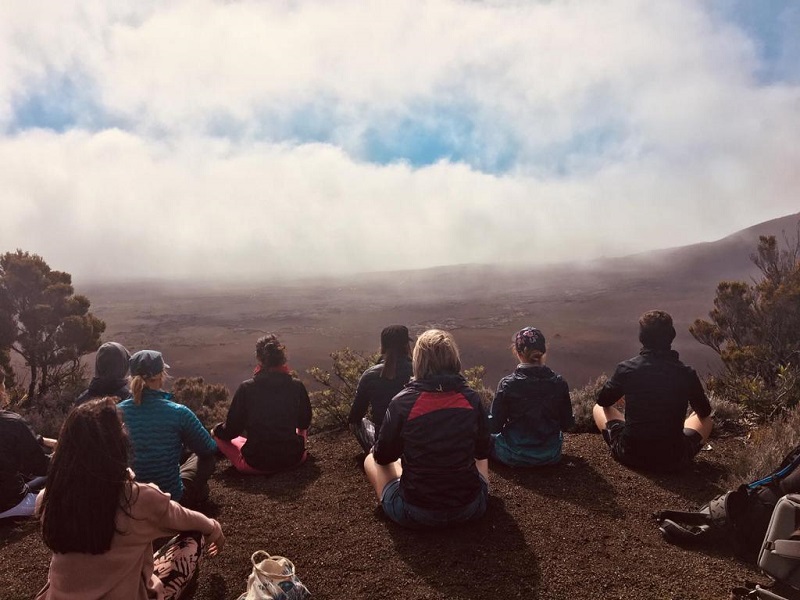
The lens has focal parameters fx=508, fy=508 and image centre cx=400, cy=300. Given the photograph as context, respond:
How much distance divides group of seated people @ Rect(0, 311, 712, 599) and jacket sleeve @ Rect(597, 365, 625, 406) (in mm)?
13

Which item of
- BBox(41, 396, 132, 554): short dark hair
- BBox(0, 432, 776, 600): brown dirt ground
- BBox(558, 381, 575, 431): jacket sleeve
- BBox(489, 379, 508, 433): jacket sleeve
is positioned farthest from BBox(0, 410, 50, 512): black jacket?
BBox(558, 381, 575, 431): jacket sleeve

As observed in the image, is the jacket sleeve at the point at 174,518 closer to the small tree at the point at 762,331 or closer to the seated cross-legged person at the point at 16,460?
the seated cross-legged person at the point at 16,460

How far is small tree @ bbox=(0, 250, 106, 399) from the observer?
414 inches

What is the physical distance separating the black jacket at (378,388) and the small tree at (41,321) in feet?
28.4

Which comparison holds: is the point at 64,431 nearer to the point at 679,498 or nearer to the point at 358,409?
the point at 358,409

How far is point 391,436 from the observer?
3.49 m

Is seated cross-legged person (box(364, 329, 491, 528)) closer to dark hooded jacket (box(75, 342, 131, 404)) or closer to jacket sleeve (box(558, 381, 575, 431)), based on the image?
jacket sleeve (box(558, 381, 575, 431))

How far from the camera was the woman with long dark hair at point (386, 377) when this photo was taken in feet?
16.0

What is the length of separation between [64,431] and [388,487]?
2.31 m

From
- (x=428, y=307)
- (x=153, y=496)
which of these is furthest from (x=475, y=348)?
(x=153, y=496)

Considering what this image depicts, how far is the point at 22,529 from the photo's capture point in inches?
159

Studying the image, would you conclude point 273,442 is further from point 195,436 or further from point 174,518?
point 174,518

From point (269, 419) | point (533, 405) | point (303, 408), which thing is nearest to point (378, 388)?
point (303, 408)

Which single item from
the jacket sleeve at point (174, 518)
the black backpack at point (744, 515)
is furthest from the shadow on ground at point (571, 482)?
the jacket sleeve at point (174, 518)
